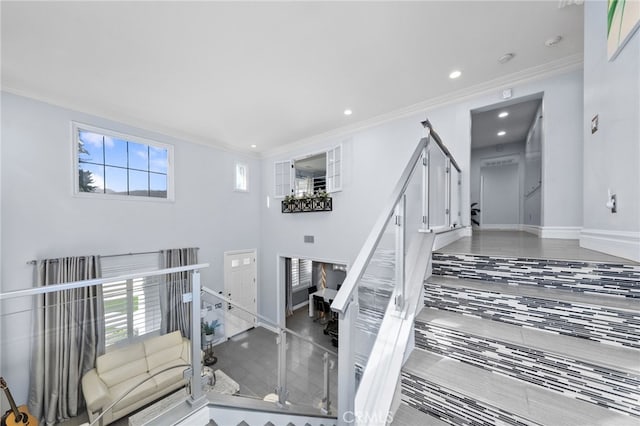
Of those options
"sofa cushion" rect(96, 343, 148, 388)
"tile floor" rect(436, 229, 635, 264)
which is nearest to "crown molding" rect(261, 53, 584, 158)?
"tile floor" rect(436, 229, 635, 264)

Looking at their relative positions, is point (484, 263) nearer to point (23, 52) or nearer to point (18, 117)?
point (23, 52)

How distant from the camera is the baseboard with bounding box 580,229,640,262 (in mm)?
1306

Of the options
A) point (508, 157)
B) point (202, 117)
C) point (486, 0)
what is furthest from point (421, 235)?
point (508, 157)

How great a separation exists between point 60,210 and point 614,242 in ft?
20.0

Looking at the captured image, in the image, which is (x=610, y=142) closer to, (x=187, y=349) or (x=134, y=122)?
(x=187, y=349)

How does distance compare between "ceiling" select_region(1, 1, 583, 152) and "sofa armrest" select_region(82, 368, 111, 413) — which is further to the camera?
"sofa armrest" select_region(82, 368, 111, 413)

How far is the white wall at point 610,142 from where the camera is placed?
1.34 metres

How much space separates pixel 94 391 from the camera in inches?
116

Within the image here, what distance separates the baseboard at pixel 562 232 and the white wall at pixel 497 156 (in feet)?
11.3

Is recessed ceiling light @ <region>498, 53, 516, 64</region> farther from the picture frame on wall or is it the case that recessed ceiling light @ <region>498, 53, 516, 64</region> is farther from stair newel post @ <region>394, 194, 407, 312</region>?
stair newel post @ <region>394, 194, 407, 312</region>

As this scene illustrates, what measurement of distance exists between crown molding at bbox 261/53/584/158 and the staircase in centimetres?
287

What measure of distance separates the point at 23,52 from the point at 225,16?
2348 millimetres

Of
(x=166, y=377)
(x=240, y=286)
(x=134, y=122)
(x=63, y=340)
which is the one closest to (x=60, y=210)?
(x=134, y=122)

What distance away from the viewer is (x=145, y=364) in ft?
10.5
